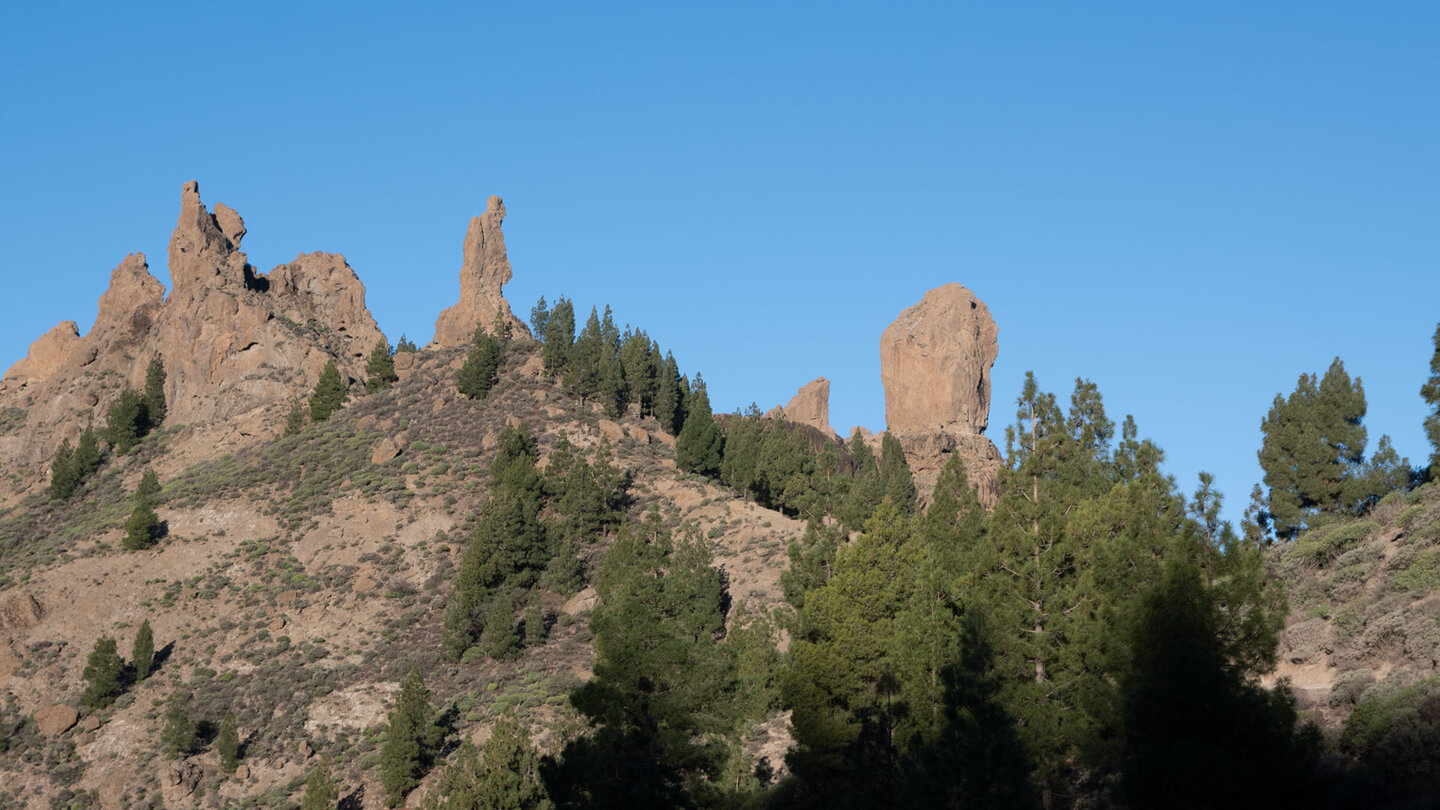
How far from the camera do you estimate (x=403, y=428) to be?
345ft

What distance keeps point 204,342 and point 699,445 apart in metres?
59.9

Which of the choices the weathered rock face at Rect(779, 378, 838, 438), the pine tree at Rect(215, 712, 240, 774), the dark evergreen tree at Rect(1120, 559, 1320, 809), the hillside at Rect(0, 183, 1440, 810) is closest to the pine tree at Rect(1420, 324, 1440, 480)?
the hillside at Rect(0, 183, 1440, 810)

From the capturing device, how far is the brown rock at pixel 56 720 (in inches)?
2692

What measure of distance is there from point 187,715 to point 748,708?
38.9 meters

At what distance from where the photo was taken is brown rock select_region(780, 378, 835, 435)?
17438 cm

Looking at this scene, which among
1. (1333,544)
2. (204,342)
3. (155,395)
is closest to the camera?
(1333,544)

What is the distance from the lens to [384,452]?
9838 centimetres

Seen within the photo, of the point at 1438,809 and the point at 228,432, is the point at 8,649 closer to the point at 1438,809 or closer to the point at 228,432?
the point at 228,432

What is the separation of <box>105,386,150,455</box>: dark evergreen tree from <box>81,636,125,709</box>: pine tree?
50363mm

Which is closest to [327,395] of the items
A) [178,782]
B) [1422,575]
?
[178,782]

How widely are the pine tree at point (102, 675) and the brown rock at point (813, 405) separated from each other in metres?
110

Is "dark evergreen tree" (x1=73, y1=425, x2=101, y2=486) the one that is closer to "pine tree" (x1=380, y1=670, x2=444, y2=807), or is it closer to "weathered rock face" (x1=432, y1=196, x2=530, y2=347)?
"weathered rock face" (x1=432, y1=196, x2=530, y2=347)

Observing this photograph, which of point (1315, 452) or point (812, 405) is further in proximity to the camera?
point (812, 405)

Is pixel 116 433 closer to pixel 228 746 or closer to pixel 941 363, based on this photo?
pixel 228 746
